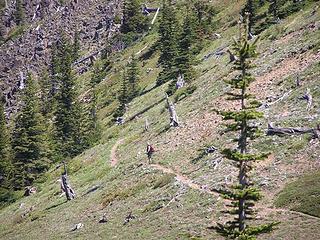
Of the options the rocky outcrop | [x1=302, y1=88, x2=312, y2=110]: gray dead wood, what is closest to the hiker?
[x1=302, y1=88, x2=312, y2=110]: gray dead wood

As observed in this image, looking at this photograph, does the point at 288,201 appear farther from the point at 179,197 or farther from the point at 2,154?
the point at 2,154

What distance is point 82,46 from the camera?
15112cm

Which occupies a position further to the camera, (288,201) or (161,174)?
(161,174)

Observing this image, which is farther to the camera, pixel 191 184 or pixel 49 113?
pixel 49 113

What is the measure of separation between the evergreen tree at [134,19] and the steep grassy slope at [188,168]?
65.9m

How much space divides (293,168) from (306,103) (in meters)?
10.3

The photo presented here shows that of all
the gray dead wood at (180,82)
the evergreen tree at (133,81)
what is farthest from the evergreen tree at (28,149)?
the evergreen tree at (133,81)

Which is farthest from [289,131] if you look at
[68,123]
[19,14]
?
[19,14]

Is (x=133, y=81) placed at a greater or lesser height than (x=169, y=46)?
lesser

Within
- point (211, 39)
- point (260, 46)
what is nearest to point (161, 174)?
point (260, 46)

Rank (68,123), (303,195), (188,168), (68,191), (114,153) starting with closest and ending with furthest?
(303,195)
(188,168)
(68,191)
(114,153)
(68,123)

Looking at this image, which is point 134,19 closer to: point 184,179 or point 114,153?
point 114,153

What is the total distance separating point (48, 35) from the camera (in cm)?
16225

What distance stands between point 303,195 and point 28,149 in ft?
166
